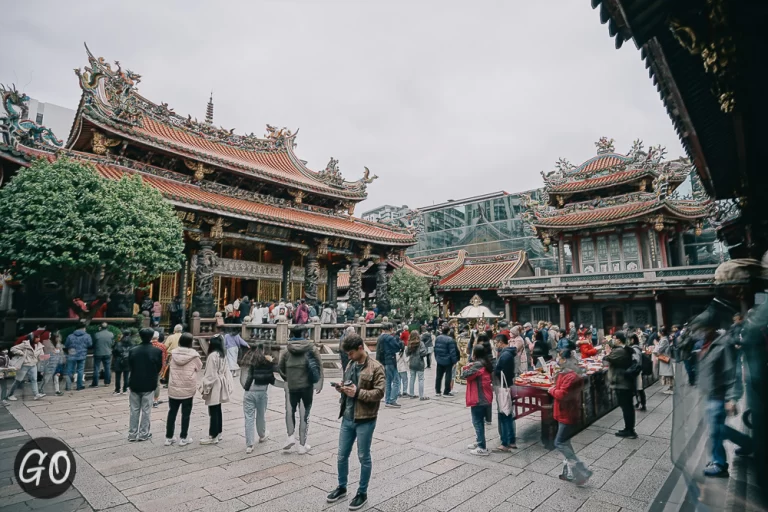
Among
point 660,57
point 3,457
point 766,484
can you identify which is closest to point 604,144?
point 660,57

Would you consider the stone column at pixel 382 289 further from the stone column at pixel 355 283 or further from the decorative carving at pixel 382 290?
the stone column at pixel 355 283

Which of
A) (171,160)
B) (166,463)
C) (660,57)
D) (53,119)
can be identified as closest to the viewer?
(660,57)

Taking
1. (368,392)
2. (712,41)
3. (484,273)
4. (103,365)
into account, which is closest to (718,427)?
(368,392)

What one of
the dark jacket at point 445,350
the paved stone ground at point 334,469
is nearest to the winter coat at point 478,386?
the paved stone ground at point 334,469

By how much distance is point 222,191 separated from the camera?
54.9 ft

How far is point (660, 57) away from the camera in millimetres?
4613

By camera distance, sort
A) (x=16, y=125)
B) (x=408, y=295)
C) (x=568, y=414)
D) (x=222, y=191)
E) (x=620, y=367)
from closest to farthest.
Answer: (x=568, y=414) < (x=620, y=367) < (x=16, y=125) < (x=222, y=191) < (x=408, y=295)

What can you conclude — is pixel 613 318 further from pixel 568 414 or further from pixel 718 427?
pixel 718 427

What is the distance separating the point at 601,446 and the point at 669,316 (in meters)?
18.4

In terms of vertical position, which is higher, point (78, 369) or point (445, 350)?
point (445, 350)

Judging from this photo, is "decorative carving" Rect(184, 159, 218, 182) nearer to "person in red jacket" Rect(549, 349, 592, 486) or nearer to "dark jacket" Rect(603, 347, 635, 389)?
"person in red jacket" Rect(549, 349, 592, 486)

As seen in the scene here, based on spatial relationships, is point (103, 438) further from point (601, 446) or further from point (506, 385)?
point (601, 446)

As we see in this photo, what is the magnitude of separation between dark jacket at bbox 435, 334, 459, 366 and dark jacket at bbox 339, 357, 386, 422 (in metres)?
4.64

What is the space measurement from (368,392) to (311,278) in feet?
47.1
